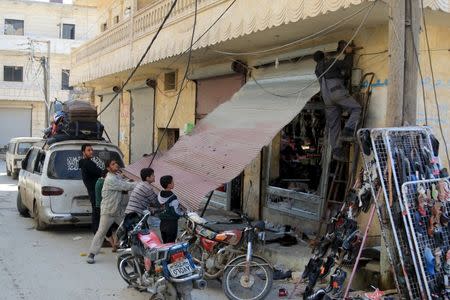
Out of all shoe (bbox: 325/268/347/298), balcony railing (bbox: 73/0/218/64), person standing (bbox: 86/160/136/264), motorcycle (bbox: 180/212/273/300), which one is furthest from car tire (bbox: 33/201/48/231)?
shoe (bbox: 325/268/347/298)

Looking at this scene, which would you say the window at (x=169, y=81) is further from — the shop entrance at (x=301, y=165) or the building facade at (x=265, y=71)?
the shop entrance at (x=301, y=165)

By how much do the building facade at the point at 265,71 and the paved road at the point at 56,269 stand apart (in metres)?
1.56

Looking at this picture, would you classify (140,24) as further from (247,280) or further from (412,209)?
(412,209)

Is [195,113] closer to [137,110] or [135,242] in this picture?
[137,110]

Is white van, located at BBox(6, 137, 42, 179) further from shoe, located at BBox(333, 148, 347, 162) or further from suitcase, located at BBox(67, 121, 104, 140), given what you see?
shoe, located at BBox(333, 148, 347, 162)

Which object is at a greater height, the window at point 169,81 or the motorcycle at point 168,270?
the window at point 169,81

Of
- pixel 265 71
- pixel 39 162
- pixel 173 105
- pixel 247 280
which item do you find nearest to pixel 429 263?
pixel 247 280

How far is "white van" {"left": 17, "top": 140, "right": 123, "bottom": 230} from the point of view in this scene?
30.5 ft

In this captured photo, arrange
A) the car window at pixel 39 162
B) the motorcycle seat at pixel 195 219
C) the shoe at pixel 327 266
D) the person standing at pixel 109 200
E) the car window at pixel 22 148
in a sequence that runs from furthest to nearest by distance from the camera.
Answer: the car window at pixel 22 148 < the car window at pixel 39 162 < the person standing at pixel 109 200 < the motorcycle seat at pixel 195 219 < the shoe at pixel 327 266

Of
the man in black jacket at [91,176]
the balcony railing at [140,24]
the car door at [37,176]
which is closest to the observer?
the man in black jacket at [91,176]

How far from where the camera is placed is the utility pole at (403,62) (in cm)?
547

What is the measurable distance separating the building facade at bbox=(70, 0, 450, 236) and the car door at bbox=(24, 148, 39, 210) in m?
3.27

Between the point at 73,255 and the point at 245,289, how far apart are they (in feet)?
11.2

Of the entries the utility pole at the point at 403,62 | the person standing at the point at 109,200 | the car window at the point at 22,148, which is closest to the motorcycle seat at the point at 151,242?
the person standing at the point at 109,200
